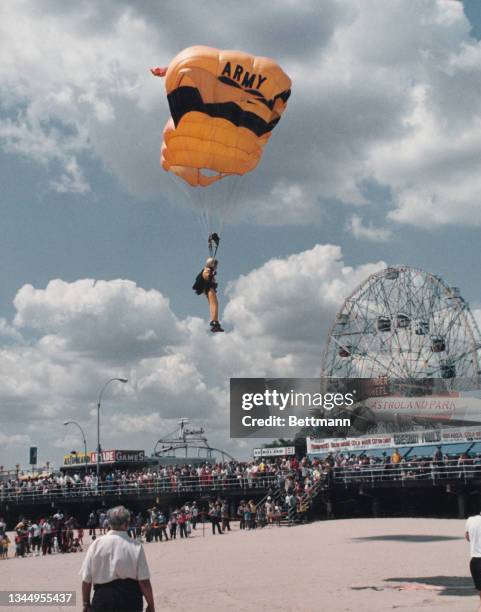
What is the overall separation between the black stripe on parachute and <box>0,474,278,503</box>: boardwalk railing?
17.9m

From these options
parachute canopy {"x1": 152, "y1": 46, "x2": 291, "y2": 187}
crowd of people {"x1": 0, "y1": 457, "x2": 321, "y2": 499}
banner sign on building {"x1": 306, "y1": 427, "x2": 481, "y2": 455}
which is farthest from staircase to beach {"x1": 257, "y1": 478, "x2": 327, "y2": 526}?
parachute canopy {"x1": 152, "y1": 46, "x2": 291, "y2": 187}

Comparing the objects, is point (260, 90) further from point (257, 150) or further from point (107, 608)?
point (107, 608)

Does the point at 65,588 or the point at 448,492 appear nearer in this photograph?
the point at 65,588

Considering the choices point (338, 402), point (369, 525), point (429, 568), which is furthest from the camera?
point (338, 402)

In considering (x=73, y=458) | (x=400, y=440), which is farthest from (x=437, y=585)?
(x=73, y=458)

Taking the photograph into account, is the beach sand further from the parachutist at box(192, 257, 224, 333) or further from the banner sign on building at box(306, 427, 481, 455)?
the banner sign on building at box(306, 427, 481, 455)

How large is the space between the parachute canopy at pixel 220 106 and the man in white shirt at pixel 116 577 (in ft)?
55.5

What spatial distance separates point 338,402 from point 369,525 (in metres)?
38.1

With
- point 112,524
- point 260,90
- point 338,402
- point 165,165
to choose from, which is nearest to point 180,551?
point 165,165

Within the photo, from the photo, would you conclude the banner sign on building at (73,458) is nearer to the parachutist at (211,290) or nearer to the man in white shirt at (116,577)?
the parachutist at (211,290)

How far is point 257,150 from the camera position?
2366 centimetres

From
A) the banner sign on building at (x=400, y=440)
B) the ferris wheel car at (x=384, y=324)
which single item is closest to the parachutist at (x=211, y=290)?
the banner sign on building at (x=400, y=440)

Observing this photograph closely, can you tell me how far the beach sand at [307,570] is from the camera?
41.5ft

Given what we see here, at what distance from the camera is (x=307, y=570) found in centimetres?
1692
